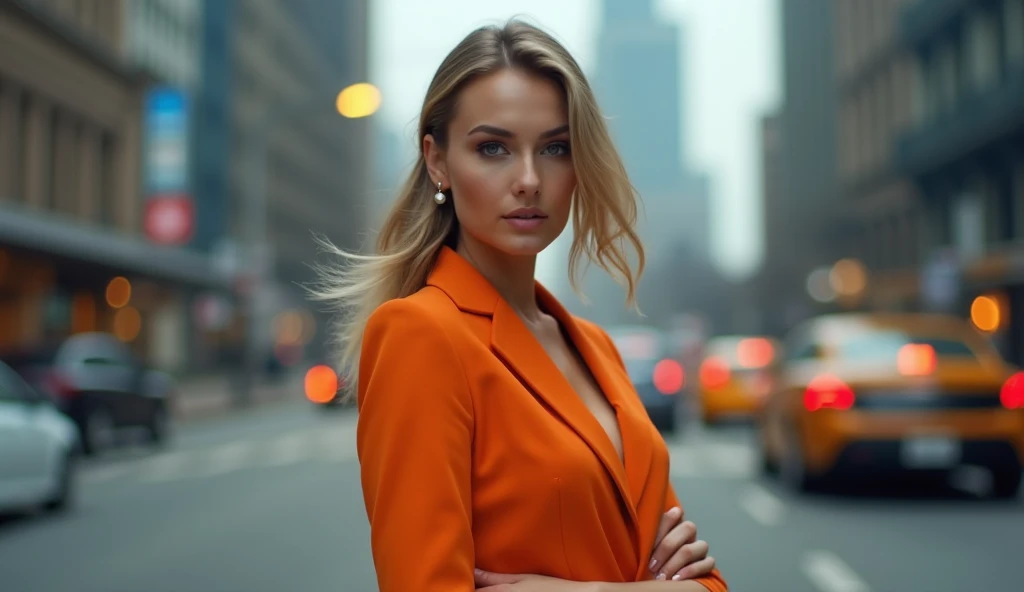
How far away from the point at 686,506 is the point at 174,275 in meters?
32.6

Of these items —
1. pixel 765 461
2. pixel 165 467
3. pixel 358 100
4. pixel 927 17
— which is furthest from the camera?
pixel 927 17

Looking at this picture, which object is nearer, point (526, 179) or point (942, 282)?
point (526, 179)

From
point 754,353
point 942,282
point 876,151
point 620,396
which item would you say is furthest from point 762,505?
point 876,151

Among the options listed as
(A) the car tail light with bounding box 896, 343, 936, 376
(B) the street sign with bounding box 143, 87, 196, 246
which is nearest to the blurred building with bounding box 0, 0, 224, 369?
(B) the street sign with bounding box 143, 87, 196, 246

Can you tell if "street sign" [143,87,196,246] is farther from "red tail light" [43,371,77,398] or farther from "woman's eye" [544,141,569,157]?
"woman's eye" [544,141,569,157]

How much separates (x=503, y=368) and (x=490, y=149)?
17.6 inches

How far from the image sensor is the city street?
8039mm

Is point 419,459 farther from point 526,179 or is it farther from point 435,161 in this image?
point 435,161

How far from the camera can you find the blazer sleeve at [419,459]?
202 cm

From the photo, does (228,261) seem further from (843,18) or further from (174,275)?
(843,18)

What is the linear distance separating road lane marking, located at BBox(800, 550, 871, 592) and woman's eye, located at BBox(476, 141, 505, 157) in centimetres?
595

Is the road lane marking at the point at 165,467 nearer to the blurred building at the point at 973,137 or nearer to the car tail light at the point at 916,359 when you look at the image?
the car tail light at the point at 916,359

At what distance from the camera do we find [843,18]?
6166 centimetres

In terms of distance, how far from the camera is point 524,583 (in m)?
2.12
